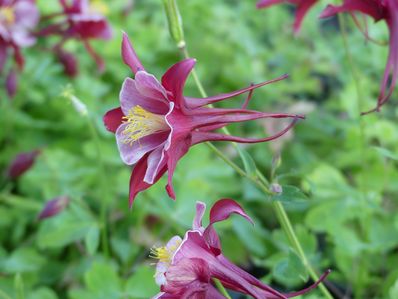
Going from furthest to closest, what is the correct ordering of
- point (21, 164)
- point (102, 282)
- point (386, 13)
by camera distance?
point (21, 164)
point (102, 282)
point (386, 13)

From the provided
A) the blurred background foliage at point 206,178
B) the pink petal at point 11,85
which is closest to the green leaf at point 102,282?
the blurred background foliage at point 206,178

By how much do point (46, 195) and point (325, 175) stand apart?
617mm

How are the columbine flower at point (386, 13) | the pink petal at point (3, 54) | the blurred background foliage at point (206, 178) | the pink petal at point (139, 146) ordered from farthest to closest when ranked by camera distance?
the pink petal at point (3, 54) < the blurred background foliage at point (206, 178) < the columbine flower at point (386, 13) < the pink petal at point (139, 146)

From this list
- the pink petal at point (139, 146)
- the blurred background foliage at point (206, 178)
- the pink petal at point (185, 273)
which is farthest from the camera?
the blurred background foliage at point (206, 178)

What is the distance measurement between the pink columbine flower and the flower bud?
312 millimetres

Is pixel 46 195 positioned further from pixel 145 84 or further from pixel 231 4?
pixel 231 4

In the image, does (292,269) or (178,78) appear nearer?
(178,78)

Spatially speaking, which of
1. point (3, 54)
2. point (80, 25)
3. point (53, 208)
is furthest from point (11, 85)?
point (53, 208)

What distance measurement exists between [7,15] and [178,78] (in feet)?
3.03

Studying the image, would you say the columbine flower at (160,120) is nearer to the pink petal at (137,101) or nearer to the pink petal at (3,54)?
the pink petal at (137,101)

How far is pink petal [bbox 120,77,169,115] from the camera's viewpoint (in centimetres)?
81

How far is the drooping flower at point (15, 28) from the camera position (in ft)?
4.94

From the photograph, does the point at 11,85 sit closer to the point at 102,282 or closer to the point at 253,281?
the point at 102,282

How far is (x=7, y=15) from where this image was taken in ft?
4.99
